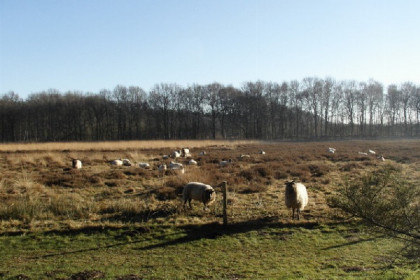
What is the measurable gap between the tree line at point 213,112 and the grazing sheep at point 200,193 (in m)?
61.6

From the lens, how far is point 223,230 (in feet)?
30.1

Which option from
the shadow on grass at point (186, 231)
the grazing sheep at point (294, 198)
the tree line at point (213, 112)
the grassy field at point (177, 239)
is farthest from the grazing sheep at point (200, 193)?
the tree line at point (213, 112)

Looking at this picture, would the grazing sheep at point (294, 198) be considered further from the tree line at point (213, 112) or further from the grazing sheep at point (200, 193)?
the tree line at point (213, 112)

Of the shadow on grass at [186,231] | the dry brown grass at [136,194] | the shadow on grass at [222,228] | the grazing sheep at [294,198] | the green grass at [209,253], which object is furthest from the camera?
the grazing sheep at [294,198]

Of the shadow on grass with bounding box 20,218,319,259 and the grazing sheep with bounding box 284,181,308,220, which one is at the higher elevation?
the grazing sheep with bounding box 284,181,308,220

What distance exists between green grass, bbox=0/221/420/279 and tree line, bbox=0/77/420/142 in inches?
2536

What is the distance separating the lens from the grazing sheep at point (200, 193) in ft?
Result: 36.8

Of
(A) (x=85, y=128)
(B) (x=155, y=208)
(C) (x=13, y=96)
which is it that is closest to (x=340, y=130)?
(A) (x=85, y=128)

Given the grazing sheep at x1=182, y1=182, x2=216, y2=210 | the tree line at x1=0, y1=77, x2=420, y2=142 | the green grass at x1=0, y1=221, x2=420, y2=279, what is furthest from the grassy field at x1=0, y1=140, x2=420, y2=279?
the tree line at x1=0, y1=77, x2=420, y2=142

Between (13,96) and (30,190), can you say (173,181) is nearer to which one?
(30,190)

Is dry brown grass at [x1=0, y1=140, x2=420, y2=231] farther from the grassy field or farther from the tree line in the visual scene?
the tree line

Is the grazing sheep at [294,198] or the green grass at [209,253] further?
the grazing sheep at [294,198]

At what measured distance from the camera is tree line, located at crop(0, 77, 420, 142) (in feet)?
242

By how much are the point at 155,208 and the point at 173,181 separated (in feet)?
12.4
